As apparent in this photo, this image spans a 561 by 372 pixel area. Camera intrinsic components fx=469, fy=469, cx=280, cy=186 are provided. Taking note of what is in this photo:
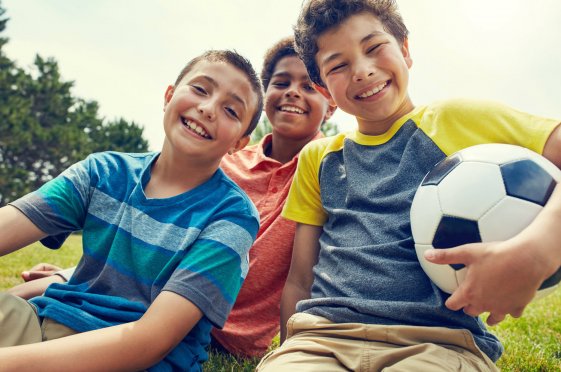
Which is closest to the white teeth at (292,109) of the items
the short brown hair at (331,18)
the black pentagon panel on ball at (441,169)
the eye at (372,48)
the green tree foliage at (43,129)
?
the short brown hair at (331,18)

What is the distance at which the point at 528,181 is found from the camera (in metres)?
1.67

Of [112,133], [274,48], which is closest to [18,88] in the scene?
[112,133]

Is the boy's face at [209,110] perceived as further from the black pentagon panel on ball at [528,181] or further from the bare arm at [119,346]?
the black pentagon panel on ball at [528,181]

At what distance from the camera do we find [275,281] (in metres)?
2.83

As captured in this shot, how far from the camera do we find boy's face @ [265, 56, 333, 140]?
342cm

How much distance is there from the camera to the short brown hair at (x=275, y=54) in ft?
11.7

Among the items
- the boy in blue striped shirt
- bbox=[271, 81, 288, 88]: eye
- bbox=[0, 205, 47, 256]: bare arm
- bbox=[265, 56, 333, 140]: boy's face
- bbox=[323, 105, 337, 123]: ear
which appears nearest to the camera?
the boy in blue striped shirt

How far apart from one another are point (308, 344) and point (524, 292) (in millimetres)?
803

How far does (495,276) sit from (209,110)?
1.50 m

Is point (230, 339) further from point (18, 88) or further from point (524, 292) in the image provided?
point (18, 88)

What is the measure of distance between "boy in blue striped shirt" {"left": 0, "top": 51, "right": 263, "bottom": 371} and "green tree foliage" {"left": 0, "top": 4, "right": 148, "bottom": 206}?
28.8 meters

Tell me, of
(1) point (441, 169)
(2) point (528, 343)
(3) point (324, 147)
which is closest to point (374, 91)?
(3) point (324, 147)

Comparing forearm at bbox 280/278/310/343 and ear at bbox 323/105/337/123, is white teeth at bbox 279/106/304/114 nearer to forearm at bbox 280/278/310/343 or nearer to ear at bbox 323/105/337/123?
ear at bbox 323/105/337/123

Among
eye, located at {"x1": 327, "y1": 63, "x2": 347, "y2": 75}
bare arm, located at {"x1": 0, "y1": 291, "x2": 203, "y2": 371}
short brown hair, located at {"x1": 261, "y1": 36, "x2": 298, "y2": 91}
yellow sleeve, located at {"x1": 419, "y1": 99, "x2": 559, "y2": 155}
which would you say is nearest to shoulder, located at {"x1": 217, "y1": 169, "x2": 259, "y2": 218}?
bare arm, located at {"x1": 0, "y1": 291, "x2": 203, "y2": 371}
